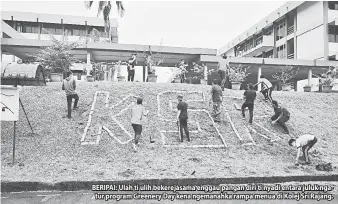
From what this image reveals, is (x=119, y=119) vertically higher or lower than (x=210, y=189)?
higher

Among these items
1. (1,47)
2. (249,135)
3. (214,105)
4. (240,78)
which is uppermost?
(1,47)

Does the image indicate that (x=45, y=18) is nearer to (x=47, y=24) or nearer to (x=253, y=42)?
(x=47, y=24)

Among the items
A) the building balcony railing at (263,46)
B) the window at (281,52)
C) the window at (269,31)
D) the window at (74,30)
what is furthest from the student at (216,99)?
the window at (74,30)

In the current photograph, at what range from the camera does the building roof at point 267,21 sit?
105 ft

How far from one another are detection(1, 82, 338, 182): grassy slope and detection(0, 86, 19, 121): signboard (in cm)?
122

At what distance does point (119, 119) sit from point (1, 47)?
50.7 feet

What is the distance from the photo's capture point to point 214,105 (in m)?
12.6

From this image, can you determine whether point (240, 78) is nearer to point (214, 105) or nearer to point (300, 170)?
point (214, 105)

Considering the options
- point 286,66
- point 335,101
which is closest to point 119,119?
point 335,101

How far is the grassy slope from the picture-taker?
8.30 metres

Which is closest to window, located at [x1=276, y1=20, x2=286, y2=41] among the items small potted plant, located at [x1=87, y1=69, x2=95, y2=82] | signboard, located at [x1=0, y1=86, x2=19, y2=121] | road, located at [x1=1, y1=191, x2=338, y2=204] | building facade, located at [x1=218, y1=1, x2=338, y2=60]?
building facade, located at [x1=218, y1=1, x2=338, y2=60]

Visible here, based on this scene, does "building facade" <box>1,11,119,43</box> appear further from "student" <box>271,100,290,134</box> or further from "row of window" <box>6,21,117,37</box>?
"student" <box>271,100,290,134</box>

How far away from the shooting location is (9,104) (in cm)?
855

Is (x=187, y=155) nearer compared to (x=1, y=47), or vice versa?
(x=187, y=155)
